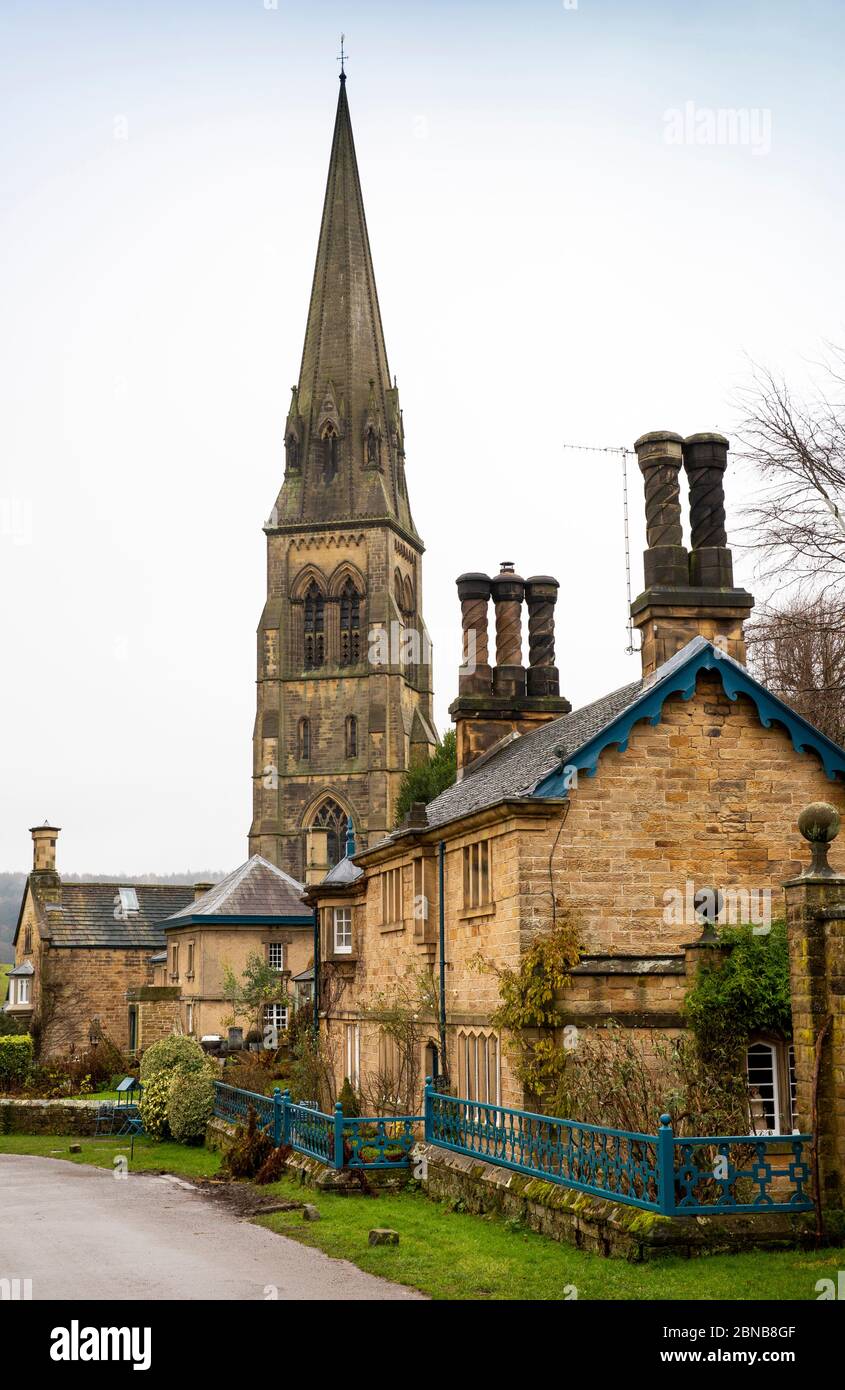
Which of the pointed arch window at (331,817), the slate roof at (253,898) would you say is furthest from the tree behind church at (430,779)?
the slate roof at (253,898)

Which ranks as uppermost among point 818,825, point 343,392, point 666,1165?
point 343,392

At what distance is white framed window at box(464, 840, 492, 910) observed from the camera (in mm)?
20802

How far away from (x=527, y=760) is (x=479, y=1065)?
15.4 feet

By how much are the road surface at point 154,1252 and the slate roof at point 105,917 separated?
2981 centimetres

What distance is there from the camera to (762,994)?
16.9 meters

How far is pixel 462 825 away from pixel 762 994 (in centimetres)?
572

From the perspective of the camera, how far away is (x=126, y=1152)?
31.1m

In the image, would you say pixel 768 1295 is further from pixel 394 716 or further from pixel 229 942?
pixel 394 716

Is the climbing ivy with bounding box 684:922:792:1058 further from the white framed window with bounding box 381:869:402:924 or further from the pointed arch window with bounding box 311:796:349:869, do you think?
the pointed arch window with bounding box 311:796:349:869

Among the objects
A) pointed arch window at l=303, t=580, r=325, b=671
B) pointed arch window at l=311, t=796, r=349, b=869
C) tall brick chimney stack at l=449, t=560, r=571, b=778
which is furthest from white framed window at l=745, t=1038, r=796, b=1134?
pointed arch window at l=303, t=580, r=325, b=671

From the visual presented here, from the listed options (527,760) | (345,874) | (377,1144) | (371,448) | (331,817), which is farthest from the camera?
(371,448)

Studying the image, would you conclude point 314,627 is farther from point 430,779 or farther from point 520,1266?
point 520,1266

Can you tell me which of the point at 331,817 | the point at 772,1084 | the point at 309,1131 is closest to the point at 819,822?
the point at 772,1084
